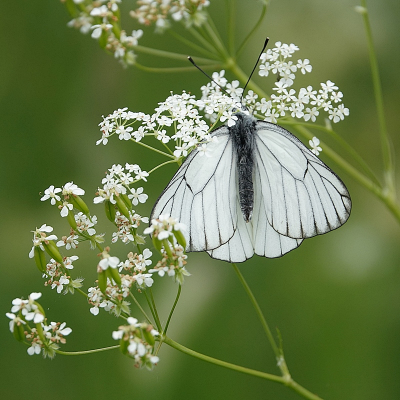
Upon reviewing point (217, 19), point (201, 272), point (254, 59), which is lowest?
point (201, 272)

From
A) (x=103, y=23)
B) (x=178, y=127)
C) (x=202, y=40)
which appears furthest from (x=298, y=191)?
(x=103, y=23)

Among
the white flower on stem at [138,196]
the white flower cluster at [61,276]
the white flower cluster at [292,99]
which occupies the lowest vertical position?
the white flower cluster at [61,276]

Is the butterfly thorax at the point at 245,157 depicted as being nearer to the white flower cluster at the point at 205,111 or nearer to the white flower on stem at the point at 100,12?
the white flower cluster at the point at 205,111

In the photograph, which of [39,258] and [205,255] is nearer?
[39,258]

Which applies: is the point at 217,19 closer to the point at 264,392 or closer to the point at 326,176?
the point at 326,176

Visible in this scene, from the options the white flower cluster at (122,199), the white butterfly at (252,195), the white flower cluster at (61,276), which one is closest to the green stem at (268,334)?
the white butterfly at (252,195)

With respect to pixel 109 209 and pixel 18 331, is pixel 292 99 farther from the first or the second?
pixel 18 331

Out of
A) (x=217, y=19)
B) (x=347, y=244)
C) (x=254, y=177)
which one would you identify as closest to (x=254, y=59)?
(x=217, y=19)
